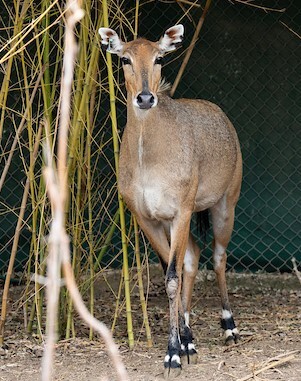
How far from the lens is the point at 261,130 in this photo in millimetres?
7500

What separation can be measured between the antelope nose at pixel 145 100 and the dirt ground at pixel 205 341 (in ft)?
4.94

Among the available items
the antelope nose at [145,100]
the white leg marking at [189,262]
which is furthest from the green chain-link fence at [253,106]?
the antelope nose at [145,100]

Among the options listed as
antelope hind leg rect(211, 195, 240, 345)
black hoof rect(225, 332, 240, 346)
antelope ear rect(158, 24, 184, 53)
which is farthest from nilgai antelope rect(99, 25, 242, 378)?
antelope hind leg rect(211, 195, 240, 345)

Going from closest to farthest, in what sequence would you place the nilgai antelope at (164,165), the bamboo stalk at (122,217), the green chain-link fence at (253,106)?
the nilgai antelope at (164,165)
the bamboo stalk at (122,217)
the green chain-link fence at (253,106)

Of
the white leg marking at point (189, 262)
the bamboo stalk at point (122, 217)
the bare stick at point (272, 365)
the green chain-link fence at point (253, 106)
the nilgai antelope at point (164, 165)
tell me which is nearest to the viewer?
the bare stick at point (272, 365)

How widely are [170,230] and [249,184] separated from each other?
2.54 metres

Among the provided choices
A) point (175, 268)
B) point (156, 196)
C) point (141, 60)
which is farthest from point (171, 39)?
point (175, 268)

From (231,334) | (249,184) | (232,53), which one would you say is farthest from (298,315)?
(232,53)

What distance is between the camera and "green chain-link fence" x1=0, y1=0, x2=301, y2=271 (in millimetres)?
7445

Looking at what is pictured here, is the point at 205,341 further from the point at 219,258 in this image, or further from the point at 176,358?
the point at 176,358

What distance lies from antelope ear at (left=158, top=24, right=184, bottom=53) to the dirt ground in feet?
6.33

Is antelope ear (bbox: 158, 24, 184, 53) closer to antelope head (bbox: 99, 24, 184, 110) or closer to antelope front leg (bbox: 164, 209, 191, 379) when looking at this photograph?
antelope head (bbox: 99, 24, 184, 110)

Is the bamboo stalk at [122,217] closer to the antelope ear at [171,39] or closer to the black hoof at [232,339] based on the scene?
the antelope ear at [171,39]

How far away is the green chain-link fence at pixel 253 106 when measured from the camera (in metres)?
7.45
